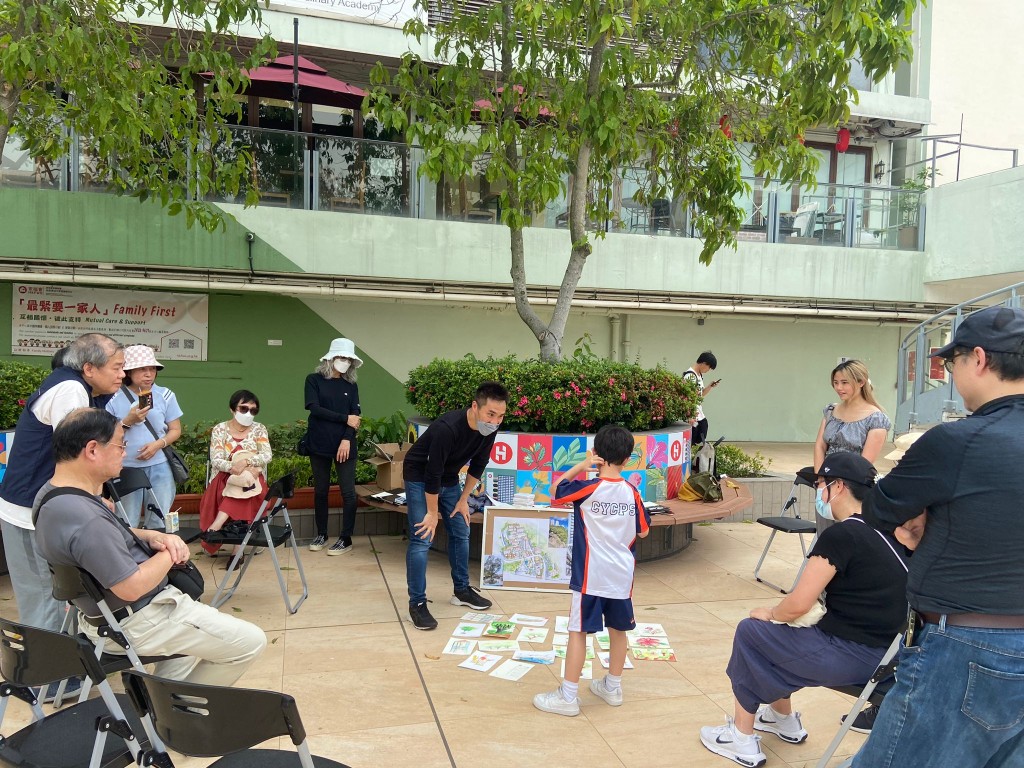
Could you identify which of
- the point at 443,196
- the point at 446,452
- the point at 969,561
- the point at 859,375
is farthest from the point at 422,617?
the point at 443,196

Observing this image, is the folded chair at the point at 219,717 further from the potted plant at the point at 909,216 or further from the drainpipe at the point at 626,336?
the potted plant at the point at 909,216

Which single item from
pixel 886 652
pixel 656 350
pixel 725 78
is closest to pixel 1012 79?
pixel 656 350

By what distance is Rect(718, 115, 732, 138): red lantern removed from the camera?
8502 millimetres

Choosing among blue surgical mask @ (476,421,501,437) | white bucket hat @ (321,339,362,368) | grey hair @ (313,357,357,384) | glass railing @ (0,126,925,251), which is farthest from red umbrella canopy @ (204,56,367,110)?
blue surgical mask @ (476,421,501,437)

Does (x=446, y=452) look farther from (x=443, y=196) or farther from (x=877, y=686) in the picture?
(x=443, y=196)

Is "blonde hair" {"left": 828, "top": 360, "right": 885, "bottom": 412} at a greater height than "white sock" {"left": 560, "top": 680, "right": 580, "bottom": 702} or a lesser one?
greater

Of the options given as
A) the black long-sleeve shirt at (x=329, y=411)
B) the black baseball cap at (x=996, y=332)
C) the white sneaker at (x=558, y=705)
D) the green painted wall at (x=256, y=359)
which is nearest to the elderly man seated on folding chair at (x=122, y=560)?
the white sneaker at (x=558, y=705)

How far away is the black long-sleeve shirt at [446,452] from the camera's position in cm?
488

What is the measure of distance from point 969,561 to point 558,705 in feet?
7.62

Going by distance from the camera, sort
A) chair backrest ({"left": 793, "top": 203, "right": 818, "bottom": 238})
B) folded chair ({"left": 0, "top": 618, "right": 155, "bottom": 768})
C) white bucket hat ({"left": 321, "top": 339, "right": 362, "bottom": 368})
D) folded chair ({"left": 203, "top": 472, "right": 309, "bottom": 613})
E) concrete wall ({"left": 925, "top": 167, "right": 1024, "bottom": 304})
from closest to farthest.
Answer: folded chair ({"left": 0, "top": 618, "right": 155, "bottom": 768}), folded chair ({"left": 203, "top": 472, "right": 309, "bottom": 613}), white bucket hat ({"left": 321, "top": 339, "right": 362, "bottom": 368}), concrete wall ({"left": 925, "top": 167, "right": 1024, "bottom": 304}), chair backrest ({"left": 793, "top": 203, "right": 818, "bottom": 238})

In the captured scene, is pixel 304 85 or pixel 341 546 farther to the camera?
pixel 304 85

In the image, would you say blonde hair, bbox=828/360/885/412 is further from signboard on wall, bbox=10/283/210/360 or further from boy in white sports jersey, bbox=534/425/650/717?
signboard on wall, bbox=10/283/210/360

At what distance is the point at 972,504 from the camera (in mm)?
2064

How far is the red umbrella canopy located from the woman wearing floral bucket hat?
6.65 meters
